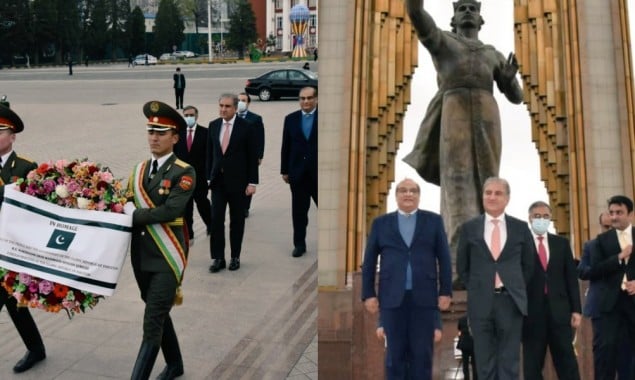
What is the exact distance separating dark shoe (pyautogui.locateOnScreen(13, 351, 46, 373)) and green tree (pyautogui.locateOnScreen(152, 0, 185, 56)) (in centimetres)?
7932

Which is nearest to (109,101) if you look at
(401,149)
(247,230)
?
(247,230)

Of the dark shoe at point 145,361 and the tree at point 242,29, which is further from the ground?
the tree at point 242,29

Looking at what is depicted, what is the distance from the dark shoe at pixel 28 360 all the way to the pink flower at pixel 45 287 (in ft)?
2.20

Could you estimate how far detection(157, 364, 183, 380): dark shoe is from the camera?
210 inches

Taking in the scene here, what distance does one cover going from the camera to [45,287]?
5.15 m

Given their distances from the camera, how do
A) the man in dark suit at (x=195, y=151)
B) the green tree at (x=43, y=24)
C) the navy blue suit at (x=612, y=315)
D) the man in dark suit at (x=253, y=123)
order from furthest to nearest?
1. the green tree at (x=43, y=24)
2. the man in dark suit at (x=253, y=123)
3. the man in dark suit at (x=195, y=151)
4. the navy blue suit at (x=612, y=315)

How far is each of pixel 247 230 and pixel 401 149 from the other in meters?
5.20

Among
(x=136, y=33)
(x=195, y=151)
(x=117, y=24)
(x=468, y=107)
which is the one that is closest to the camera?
(x=468, y=107)

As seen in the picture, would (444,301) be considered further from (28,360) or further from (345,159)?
(28,360)

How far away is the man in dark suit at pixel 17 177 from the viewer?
5.51 m

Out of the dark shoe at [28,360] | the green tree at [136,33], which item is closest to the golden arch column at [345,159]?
the dark shoe at [28,360]

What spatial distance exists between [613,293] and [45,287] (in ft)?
10.9

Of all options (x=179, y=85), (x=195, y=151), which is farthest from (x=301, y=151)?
(x=179, y=85)

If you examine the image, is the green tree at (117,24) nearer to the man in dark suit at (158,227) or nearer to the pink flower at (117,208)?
the man in dark suit at (158,227)
